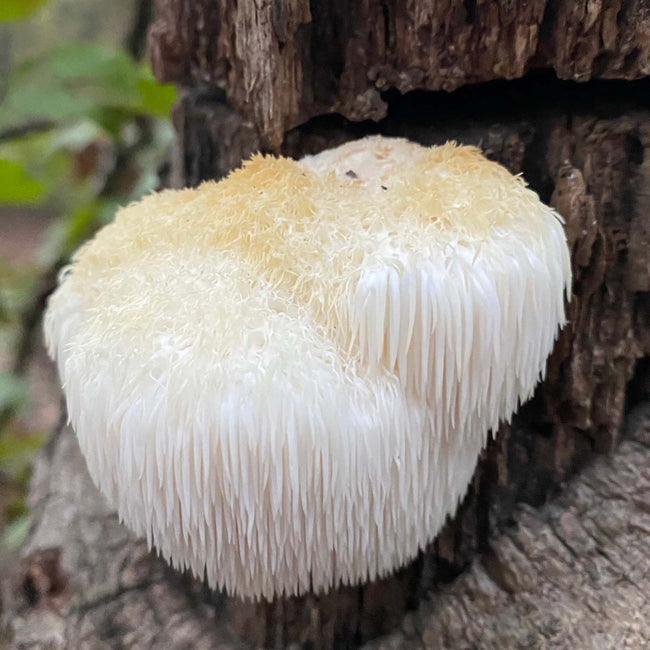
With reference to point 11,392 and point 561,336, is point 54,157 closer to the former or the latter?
point 11,392

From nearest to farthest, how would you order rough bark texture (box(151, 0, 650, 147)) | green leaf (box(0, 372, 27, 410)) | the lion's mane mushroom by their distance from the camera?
1. the lion's mane mushroom
2. rough bark texture (box(151, 0, 650, 147))
3. green leaf (box(0, 372, 27, 410))

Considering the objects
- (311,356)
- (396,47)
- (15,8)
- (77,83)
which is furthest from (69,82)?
(311,356)

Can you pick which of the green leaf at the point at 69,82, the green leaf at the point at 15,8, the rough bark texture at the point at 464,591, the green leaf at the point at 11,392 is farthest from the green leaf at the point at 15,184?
the rough bark texture at the point at 464,591

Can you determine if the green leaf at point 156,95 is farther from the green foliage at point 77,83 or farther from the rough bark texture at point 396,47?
the rough bark texture at point 396,47

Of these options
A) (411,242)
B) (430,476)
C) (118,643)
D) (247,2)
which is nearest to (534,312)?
(411,242)

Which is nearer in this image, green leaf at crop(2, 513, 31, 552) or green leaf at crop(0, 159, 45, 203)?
green leaf at crop(0, 159, 45, 203)

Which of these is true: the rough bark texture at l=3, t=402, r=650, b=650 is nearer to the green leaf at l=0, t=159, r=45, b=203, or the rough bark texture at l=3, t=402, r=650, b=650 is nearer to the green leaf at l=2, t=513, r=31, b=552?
the green leaf at l=2, t=513, r=31, b=552

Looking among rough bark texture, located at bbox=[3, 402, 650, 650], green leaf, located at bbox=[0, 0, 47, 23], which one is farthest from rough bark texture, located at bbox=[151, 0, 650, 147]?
green leaf, located at bbox=[0, 0, 47, 23]
